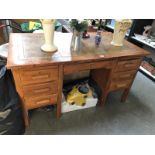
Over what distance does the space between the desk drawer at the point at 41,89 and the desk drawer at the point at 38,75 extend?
0.05 meters

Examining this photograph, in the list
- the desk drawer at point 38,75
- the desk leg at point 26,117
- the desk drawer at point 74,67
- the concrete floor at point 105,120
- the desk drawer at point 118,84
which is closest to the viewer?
the desk drawer at point 38,75

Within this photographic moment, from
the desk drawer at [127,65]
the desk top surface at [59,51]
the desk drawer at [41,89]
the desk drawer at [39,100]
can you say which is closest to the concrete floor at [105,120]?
the desk drawer at [39,100]

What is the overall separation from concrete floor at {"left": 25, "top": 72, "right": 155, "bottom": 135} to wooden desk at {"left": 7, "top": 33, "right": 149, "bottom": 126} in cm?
12

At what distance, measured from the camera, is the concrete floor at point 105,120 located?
1.49m

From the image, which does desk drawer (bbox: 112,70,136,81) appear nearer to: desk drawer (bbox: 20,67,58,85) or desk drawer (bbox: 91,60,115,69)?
desk drawer (bbox: 91,60,115,69)

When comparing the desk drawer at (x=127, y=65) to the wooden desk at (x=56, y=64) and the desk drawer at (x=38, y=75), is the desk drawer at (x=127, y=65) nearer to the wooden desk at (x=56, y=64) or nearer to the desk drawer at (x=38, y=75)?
the wooden desk at (x=56, y=64)

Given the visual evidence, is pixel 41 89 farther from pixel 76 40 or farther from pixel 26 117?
pixel 76 40

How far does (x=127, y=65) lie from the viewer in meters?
1.49

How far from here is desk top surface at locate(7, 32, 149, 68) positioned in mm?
1116

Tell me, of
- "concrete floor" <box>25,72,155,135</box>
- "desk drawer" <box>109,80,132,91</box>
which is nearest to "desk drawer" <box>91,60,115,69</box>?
"desk drawer" <box>109,80,132,91</box>

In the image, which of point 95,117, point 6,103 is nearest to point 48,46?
point 6,103

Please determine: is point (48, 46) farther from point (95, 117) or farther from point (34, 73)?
point (95, 117)

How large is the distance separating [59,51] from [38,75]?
29 centimetres

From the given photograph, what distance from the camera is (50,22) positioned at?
43.3 inches
